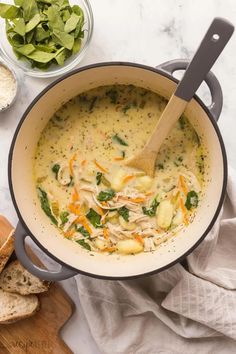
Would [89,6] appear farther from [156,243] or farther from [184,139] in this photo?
[156,243]

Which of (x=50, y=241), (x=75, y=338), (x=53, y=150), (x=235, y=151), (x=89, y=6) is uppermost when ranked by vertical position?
(x=89, y=6)

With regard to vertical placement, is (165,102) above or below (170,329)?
above

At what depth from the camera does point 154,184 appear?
2348 mm

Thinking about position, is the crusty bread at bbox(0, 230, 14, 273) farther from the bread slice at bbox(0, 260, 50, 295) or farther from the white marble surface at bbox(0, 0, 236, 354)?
the white marble surface at bbox(0, 0, 236, 354)

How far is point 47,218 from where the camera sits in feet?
7.86

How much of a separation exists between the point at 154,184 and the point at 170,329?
62cm

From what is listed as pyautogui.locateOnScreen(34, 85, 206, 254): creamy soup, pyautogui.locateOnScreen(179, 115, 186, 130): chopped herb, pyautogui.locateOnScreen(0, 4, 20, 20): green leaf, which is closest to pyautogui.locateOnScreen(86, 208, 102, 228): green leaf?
pyautogui.locateOnScreen(34, 85, 206, 254): creamy soup

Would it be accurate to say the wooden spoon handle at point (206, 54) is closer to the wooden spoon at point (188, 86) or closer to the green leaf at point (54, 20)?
the wooden spoon at point (188, 86)

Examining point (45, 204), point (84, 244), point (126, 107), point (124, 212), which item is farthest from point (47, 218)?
point (126, 107)

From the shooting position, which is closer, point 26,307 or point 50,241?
point 50,241

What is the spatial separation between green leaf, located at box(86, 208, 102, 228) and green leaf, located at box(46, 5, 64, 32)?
0.72 m

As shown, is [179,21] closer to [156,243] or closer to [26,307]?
[156,243]

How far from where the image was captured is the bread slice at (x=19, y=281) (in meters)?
2.48

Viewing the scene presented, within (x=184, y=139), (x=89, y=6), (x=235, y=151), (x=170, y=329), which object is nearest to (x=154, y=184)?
(x=184, y=139)
